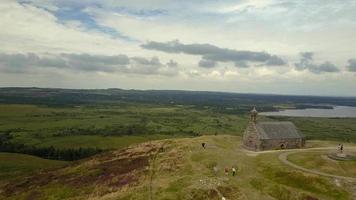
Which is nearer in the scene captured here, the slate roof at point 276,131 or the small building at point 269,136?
the small building at point 269,136

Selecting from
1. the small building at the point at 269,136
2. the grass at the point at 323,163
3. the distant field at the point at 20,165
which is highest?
the small building at the point at 269,136

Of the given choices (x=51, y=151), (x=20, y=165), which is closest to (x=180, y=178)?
(x=20, y=165)

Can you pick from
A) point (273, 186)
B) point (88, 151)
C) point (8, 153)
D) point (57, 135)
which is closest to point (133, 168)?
point (273, 186)

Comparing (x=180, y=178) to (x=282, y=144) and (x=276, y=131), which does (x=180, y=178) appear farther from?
(x=276, y=131)

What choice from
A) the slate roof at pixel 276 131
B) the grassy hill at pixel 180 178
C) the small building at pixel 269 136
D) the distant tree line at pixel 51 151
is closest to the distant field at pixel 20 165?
the distant tree line at pixel 51 151

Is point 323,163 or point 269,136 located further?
point 269,136

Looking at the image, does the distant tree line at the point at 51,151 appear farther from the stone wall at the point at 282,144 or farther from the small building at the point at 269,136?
the stone wall at the point at 282,144

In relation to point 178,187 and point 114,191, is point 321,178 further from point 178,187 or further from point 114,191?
point 114,191

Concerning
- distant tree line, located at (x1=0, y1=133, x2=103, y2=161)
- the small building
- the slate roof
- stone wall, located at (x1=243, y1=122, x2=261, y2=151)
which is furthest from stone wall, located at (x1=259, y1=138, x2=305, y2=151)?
distant tree line, located at (x1=0, y1=133, x2=103, y2=161)
